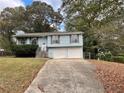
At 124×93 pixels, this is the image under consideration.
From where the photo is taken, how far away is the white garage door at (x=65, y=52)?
42.8 metres

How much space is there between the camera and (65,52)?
43.3 m

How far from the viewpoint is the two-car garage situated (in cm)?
4269

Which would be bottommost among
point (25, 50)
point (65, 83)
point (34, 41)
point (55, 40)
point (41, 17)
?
point (65, 83)

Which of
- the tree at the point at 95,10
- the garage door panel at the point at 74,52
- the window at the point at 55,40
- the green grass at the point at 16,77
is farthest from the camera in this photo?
the window at the point at 55,40

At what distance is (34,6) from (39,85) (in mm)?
50232

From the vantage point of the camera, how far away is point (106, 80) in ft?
54.2

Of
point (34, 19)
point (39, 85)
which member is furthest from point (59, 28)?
point (39, 85)

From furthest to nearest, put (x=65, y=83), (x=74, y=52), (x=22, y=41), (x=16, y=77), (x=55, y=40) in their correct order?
(x=22, y=41), (x=55, y=40), (x=74, y=52), (x=16, y=77), (x=65, y=83)

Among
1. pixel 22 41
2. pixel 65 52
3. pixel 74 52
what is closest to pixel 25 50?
pixel 22 41

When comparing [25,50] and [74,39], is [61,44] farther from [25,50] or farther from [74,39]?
[25,50]

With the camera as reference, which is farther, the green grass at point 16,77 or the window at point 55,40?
the window at point 55,40

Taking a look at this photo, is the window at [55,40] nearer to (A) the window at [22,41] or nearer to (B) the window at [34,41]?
(B) the window at [34,41]

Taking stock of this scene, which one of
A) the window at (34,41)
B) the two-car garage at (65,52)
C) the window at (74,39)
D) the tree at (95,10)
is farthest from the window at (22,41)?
the tree at (95,10)

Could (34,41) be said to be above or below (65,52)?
above
